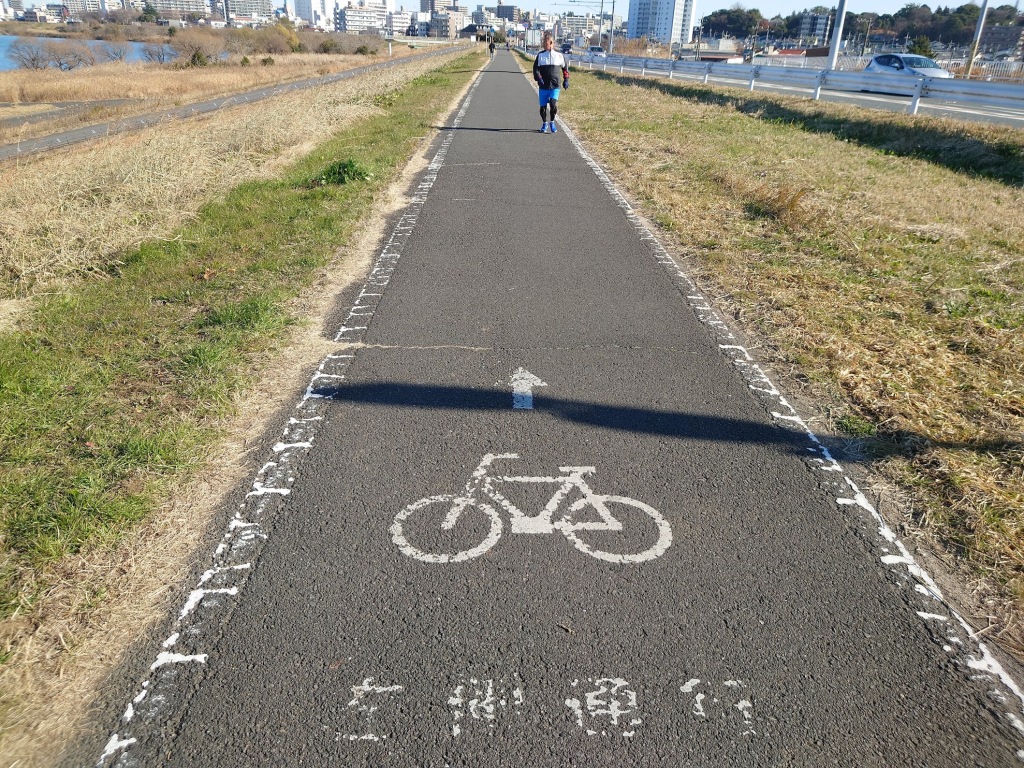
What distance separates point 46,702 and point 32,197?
28.1 ft

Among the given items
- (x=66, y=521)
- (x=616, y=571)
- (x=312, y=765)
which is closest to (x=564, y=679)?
(x=616, y=571)

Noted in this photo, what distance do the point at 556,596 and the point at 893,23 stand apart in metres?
136

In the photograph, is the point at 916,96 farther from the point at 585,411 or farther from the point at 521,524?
the point at 521,524

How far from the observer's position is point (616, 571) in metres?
3.00

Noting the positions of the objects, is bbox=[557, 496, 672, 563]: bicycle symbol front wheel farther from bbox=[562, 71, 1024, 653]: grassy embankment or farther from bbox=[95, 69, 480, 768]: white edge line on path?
bbox=[95, 69, 480, 768]: white edge line on path

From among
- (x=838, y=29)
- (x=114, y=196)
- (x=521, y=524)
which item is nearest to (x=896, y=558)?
(x=521, y=524)

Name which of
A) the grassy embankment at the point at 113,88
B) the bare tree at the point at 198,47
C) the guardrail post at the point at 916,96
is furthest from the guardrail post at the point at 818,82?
the bare tree at the point at 198,47

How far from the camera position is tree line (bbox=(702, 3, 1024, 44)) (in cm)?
9156

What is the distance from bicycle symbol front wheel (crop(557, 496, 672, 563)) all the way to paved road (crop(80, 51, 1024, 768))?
0.04 feet

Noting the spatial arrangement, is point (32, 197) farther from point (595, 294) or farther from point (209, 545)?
point (209, 545)

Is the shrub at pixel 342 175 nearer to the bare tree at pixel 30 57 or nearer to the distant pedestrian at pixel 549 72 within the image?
the distant pedestrian at pixel 549 72

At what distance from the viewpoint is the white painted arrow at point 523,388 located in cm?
437

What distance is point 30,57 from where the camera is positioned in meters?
54.7

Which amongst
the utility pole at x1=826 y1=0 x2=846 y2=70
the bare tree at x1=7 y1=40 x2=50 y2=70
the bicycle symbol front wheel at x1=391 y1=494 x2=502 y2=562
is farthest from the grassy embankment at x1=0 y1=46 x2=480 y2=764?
the bare tree at x1=7 y1=40 x2=50 y2=70
